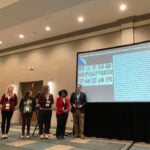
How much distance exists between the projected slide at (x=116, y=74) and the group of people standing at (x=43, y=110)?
52 centimetres

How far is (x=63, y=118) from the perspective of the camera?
470 cm

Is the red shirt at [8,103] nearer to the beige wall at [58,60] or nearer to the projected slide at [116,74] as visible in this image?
the projected slide at [116,74]

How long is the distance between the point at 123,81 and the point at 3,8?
3.09 meters

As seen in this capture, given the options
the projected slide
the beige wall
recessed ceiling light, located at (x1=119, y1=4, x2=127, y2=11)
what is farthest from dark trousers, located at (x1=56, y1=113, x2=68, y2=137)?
recessed ceiling light, located at (x1=119, y1=4, x2=127, y2=11)

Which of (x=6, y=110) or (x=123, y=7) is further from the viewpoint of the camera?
(x=123, y=7)

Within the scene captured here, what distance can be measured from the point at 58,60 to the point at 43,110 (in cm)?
318


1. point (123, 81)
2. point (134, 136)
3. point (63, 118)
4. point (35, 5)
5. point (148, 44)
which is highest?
point (35, 5)

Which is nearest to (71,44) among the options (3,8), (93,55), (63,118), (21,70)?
(93,55)

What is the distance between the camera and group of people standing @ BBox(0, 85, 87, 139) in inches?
178

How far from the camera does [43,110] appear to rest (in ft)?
14.8

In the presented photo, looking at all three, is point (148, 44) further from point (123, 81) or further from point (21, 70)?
point (21, 70)

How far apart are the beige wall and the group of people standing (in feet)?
6.01

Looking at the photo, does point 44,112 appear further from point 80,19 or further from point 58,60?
point 80,19

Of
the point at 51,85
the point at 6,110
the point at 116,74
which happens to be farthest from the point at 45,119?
the point at 51,85
